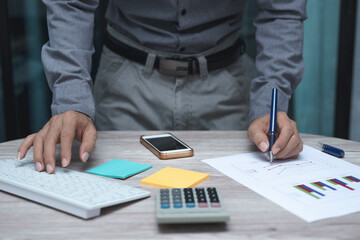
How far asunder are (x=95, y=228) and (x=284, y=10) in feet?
2.74

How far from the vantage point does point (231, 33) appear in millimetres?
1185

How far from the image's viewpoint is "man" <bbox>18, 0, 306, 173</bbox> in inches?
36.7

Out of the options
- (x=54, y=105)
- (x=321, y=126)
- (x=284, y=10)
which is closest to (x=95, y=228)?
(x=54, y=105)

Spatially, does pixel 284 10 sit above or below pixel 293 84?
above

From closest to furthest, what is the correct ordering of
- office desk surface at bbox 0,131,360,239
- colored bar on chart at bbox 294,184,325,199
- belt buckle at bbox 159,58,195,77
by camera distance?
1. office desk surface at bbox 0,131,360,239
2. colored bar on chart at bbox 294,184,325,199
3. belt buckle at bbox 159,58,195,77

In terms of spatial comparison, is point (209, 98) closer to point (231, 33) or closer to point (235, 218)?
point (231, 33)

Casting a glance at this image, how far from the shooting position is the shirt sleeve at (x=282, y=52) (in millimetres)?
1000

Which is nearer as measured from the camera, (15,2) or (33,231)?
(33,231)

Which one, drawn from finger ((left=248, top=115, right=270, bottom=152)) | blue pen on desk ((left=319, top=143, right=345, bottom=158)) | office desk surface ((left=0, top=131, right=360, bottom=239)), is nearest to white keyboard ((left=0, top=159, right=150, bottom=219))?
office desk surface ((left=0, top=131, right=360, bottom=239))

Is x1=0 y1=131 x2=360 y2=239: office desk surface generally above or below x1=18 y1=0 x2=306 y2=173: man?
below

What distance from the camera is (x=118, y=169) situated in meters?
0.68

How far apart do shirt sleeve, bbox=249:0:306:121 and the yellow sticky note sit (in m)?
0.38

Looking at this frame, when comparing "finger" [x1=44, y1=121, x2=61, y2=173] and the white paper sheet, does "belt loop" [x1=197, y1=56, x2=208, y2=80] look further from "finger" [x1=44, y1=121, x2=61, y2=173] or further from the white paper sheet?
"finger" [x1=44, y1=121, x2=61, y2=173]

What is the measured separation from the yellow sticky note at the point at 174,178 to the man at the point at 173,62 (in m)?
0.26
